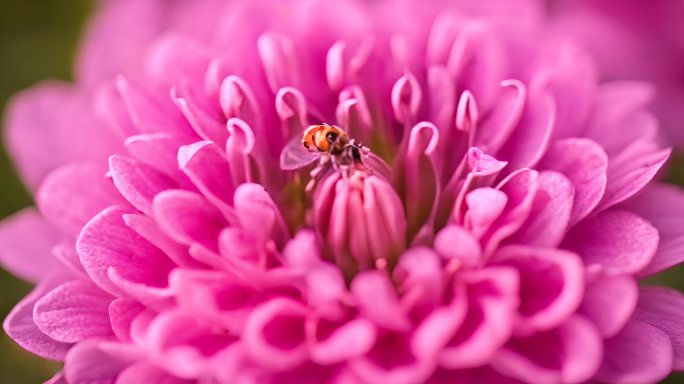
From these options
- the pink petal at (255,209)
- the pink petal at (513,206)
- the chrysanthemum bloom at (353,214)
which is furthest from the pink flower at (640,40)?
the pink petal at (255,209)

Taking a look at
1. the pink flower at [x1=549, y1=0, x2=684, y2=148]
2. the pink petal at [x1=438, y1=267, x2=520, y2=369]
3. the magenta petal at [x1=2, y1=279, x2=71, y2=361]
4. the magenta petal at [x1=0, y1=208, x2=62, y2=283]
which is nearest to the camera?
the pink petal at [x1=438, y1=267, x2=520, y2=369]

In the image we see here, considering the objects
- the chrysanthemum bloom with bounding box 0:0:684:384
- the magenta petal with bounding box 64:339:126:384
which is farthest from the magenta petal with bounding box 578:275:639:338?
the magenta petal with bounding box 64:339:126:384

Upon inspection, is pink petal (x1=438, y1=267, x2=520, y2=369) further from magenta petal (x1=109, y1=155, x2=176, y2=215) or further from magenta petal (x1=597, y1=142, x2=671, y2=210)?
magenta petal (x1=109, y1=155, x2=176, y2=215)

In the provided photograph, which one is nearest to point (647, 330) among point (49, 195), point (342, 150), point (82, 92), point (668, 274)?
point (342, 150)

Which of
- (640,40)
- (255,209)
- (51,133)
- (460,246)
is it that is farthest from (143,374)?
(640,40)

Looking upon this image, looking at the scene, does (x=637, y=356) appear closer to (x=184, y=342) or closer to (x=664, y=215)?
(x=664, y=215)

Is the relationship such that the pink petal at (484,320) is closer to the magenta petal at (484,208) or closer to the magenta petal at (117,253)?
the magenta petal at (484,208)
